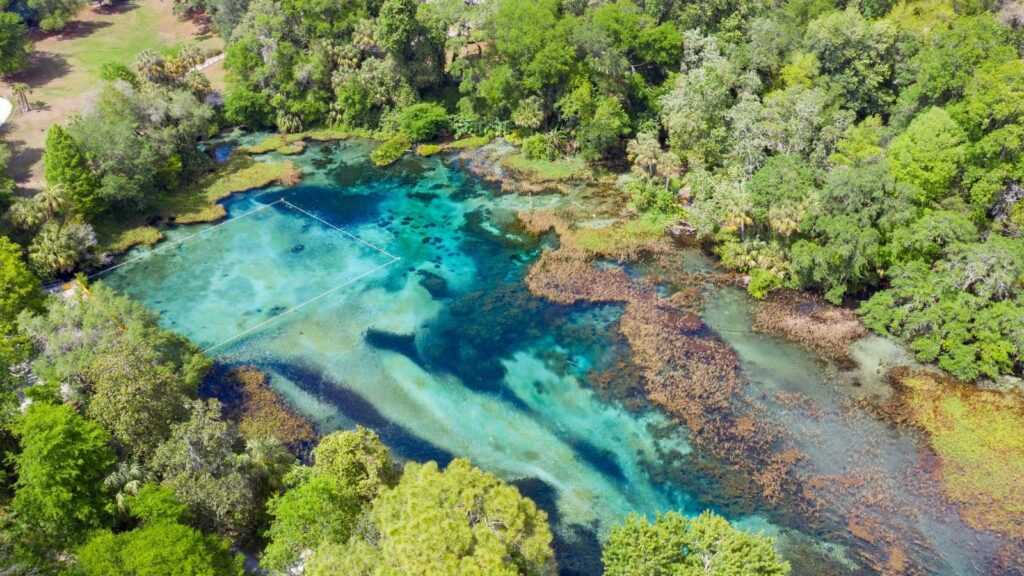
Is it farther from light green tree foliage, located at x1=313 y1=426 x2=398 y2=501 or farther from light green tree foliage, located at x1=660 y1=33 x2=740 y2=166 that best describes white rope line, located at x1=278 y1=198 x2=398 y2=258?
light green tree foliage, located at x1=660 y1=33 x2=740 y2=166

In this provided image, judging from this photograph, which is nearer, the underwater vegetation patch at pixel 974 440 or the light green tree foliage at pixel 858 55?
the underwater vegetation patch at pixel 974 440

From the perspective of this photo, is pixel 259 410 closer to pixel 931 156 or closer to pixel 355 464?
pixel 355 464

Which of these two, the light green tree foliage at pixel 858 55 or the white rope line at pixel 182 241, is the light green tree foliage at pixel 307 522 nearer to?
the white rope line at pixel 182 241

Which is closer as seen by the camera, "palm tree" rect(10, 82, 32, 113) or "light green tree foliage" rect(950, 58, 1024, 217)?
"light green tree foliage" rect(950, 58, 1024, 217)

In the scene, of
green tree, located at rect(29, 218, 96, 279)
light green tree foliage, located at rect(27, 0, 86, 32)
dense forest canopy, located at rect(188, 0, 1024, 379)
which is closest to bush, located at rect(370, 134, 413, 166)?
dense forest canopy, located at rect(188, 0, 1024, 379)

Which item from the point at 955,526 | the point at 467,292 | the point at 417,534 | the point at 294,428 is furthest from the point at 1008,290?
the point at 294,428

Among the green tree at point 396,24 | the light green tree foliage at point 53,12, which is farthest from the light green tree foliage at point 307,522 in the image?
the light green tree foliage at point 53,12

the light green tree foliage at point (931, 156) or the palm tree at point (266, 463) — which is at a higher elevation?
the light green tree foliage at point (931, 156)

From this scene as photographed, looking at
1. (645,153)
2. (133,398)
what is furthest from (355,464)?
(645,153)
